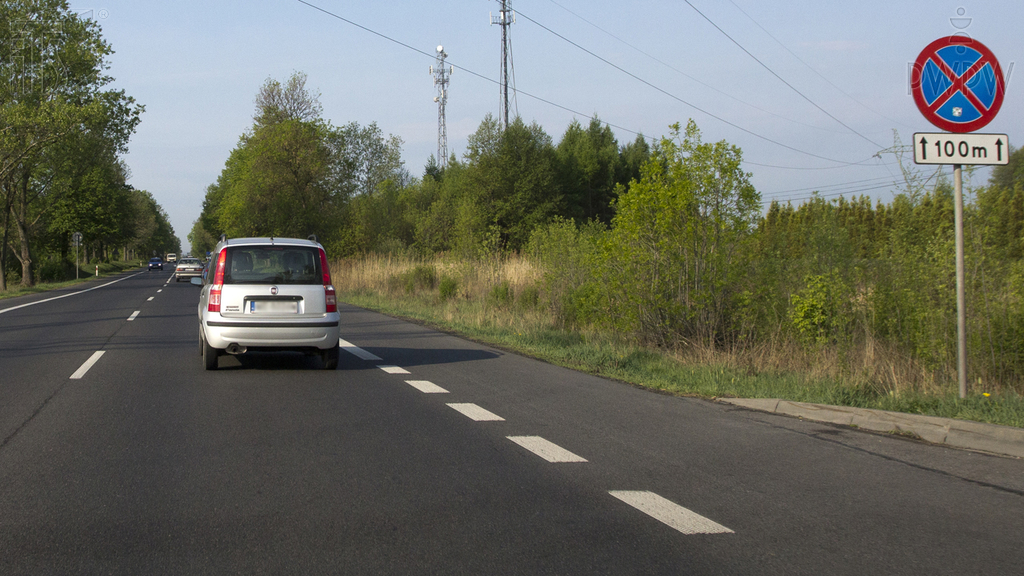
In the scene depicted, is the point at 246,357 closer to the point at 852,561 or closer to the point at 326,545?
the point at 326,545

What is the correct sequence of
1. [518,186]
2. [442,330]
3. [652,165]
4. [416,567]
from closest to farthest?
[416,567] → [652,165] → [442,330] → [518,186]

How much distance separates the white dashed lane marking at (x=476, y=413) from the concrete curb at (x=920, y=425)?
2.59 meters

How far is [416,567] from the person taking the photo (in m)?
3.76

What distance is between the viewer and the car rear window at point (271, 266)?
10.3 metres

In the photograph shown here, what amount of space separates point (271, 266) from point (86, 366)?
120 inches

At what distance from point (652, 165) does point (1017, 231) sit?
4.77 m

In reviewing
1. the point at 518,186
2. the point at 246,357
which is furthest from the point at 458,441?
the point at 518,186

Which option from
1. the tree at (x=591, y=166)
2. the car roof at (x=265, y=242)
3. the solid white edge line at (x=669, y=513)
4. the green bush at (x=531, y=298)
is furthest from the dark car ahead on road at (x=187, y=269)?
the solid white edge line at (x=669, y=513)

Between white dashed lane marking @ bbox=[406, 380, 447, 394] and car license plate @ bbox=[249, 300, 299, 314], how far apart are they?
6.03ft

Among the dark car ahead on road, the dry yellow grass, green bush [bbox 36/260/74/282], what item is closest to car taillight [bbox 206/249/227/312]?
the dry yellow grass

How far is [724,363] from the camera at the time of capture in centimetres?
1034

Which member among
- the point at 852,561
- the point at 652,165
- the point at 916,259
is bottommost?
the point at 852,561

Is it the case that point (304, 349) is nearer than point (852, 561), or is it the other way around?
point (852, 561)

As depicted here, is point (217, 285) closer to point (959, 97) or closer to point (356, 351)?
point (356, 351)
